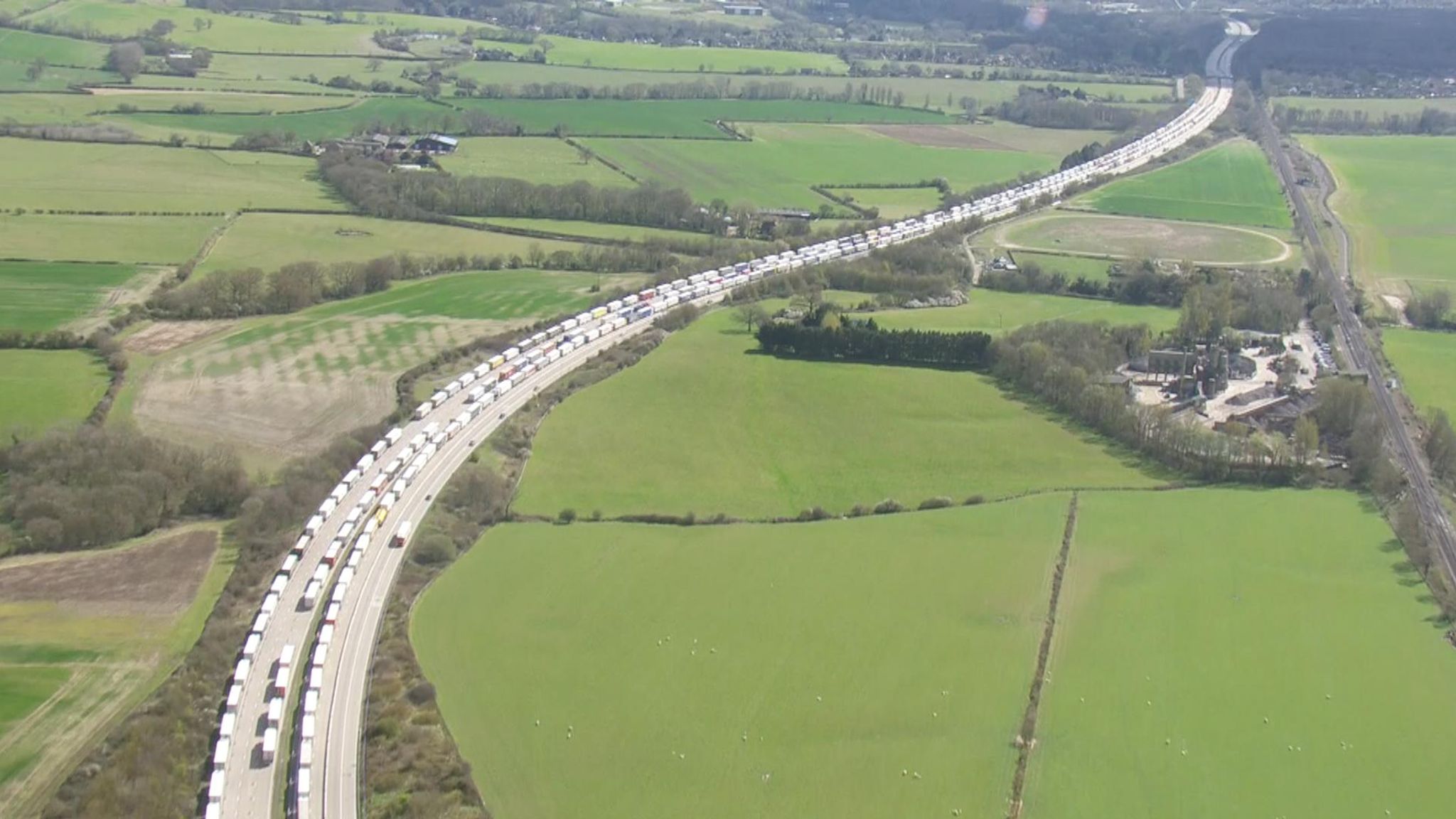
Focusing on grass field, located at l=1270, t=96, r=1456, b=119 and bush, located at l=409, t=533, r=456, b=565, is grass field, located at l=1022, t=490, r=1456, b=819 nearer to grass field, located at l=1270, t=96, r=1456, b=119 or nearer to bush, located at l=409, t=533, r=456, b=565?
bush, located at l=409, t=533, r=456, b=565

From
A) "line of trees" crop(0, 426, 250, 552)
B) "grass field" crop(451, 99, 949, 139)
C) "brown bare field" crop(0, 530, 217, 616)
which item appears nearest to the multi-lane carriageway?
"brown bare field" crop(0, 530, 217, 616)

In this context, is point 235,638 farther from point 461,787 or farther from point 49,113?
point 49,113

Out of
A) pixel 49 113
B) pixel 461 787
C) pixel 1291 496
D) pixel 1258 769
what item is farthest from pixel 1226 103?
pixel 461 787

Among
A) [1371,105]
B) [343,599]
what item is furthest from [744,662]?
[1371,105]

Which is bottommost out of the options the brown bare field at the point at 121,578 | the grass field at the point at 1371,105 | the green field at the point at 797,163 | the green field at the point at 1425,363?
the brown bare field at the point at 121,578

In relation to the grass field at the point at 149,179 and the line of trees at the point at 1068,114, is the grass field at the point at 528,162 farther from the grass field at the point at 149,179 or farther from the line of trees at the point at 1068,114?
the line of trees at the point at 1068,114

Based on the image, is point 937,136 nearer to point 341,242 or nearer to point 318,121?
point 318,121

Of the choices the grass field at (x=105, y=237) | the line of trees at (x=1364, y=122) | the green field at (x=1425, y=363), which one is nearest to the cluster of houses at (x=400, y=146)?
the grass field at (x=105, y=237)
